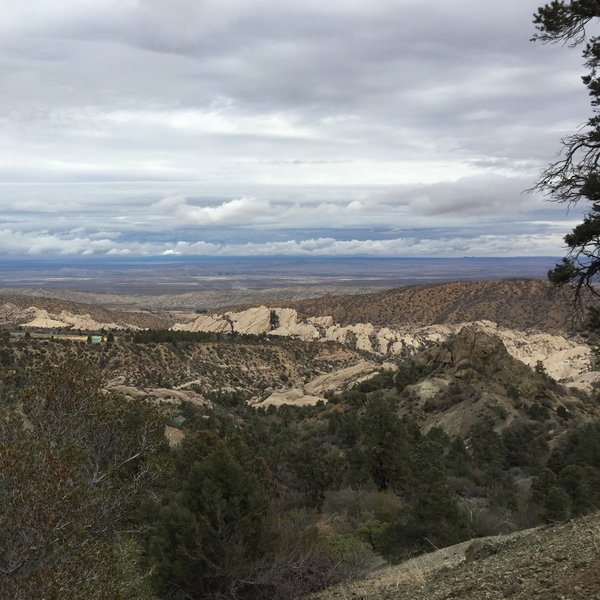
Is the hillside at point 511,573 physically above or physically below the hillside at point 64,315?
above

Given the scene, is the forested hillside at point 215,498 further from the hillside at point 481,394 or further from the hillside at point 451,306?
the hillside at point 451,306

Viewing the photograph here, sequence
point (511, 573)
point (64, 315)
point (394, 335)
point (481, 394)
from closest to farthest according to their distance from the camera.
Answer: point (511, 573)
point (481, 394)
point (394, 335)
point (64, 315)

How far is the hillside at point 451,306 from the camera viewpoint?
141 meters

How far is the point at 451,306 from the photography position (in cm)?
15600

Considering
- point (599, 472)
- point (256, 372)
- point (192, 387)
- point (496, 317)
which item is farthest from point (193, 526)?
point (496, 317)

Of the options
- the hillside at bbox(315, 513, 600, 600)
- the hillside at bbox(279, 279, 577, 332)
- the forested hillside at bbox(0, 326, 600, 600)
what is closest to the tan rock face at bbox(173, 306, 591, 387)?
the hillside at bbox(279, 279, 577, 332)

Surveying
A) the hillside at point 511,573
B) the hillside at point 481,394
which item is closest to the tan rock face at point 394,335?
the hillside at point 481,394

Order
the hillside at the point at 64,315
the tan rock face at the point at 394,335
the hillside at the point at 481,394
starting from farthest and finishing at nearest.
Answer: the hillside at the point at 64,315, the tan rock face at the point at 394,335, the hillside at the point at 481,394

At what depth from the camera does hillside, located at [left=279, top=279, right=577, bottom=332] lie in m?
141

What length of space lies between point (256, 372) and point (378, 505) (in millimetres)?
64652

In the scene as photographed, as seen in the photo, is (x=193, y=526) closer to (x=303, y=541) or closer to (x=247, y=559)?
(x=247, y=559)

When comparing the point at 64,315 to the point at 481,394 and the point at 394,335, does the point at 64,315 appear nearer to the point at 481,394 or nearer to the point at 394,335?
the point at 394,335

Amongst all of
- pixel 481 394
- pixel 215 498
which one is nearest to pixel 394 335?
pixel 481 394

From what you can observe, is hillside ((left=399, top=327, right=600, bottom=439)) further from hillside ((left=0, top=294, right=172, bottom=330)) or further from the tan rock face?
hillside ((left=0, top=294, right=172, bottom=330))
